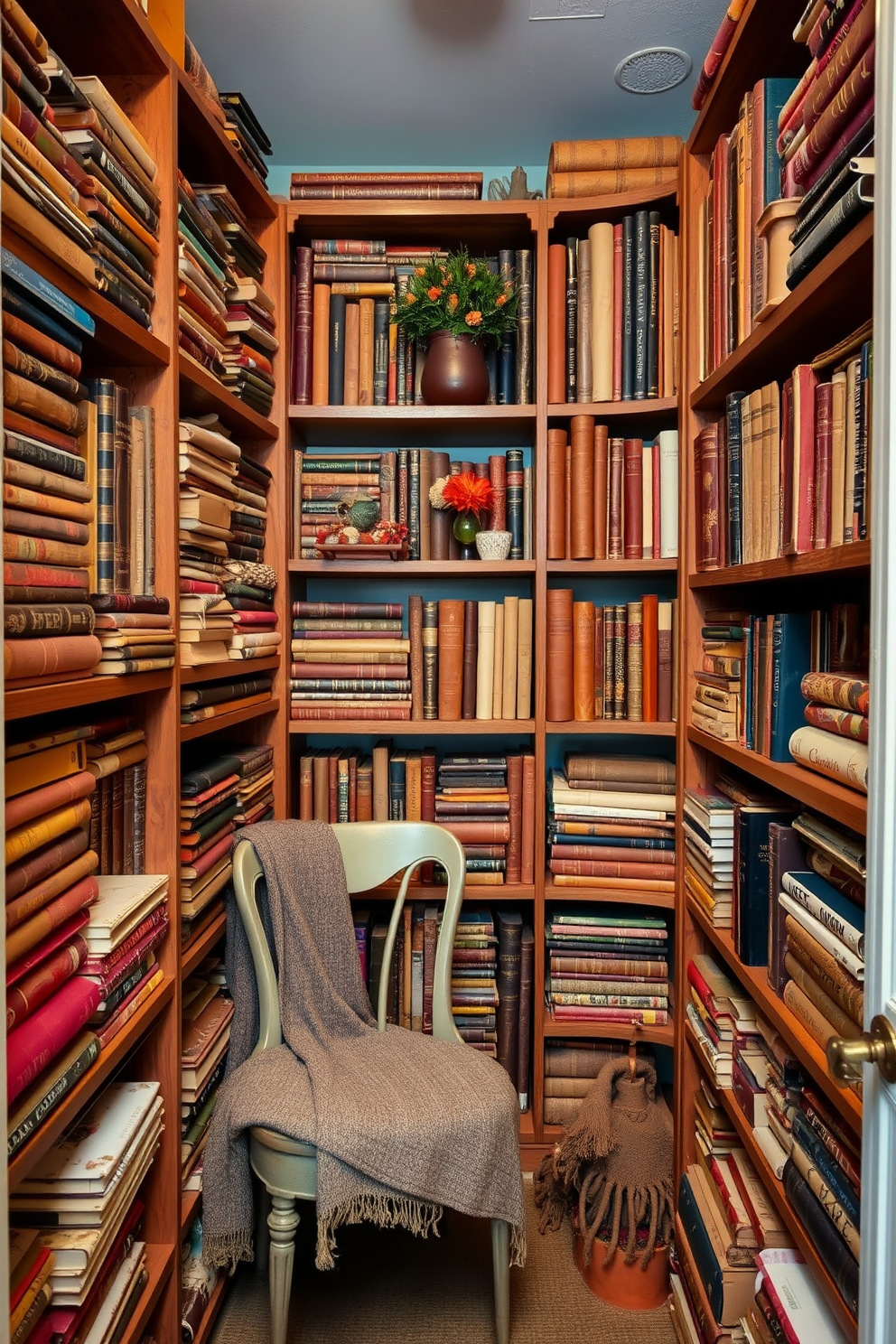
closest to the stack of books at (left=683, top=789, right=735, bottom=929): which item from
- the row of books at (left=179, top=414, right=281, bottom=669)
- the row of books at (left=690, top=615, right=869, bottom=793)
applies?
the row of books at (left=690, top=615, right=869, bottom=793)

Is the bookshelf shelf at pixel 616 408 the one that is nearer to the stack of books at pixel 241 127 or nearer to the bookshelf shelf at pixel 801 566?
the bookshelf shelf at pixel 801 566

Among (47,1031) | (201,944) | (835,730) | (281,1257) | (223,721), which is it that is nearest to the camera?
(47,1031)

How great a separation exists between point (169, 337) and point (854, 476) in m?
1.04

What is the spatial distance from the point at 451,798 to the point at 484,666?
0.35 metres

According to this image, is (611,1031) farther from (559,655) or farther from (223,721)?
(223,721)

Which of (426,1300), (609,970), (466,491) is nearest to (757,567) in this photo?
(466,491)


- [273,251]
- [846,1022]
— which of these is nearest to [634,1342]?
[846,1022]

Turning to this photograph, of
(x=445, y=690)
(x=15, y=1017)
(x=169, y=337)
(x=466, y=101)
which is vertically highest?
(x=466, y=101)

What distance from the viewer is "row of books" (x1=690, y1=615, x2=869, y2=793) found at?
99cm

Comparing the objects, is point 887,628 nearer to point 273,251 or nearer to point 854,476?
point 854,476

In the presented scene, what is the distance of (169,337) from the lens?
1329 millimetres

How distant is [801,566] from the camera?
1.11m

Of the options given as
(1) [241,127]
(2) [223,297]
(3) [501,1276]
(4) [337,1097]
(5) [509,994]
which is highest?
(1) [241,127]

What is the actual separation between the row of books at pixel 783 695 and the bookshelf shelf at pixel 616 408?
22.1 inches
